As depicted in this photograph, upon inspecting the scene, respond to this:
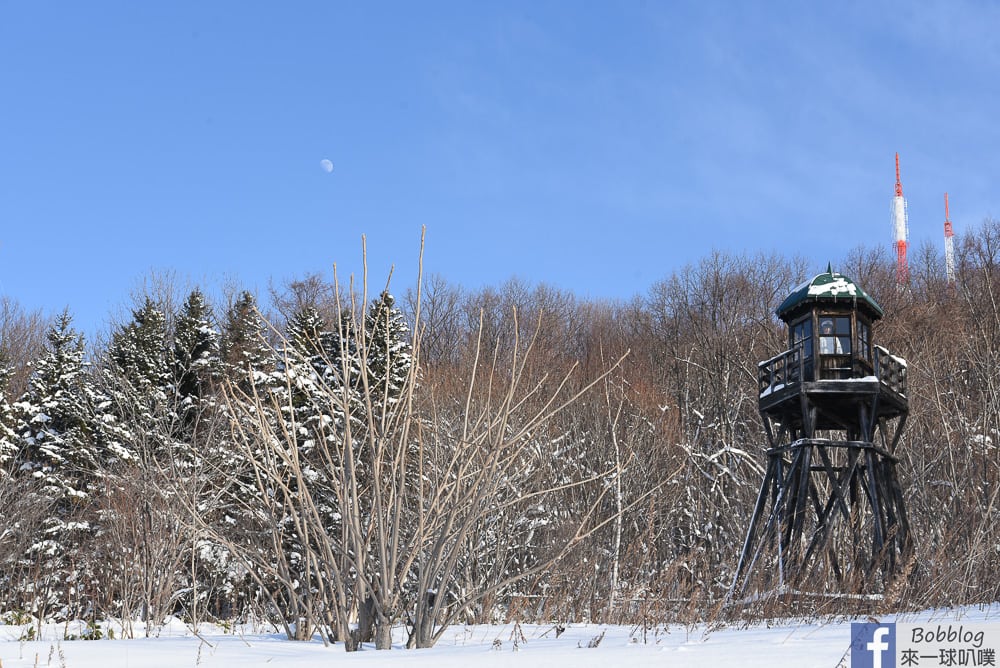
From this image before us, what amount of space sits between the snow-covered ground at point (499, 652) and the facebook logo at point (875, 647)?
0.34 ft

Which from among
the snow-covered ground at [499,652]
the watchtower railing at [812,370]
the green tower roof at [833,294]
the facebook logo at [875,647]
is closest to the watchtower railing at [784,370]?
the watchtower railing at [812,370]

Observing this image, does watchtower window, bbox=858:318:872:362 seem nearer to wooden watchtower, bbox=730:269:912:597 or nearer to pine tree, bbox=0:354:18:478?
wooden watchtower, bbox=730:269:912:597

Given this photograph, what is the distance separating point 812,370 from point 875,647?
10.9 meters

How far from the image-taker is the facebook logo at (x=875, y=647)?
4.77m

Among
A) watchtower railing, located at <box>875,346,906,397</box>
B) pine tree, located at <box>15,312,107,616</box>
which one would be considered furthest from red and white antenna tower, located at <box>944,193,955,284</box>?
pine tree, located at <box>15,312,107,616</box>

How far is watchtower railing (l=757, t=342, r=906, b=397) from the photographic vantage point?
15336 mm

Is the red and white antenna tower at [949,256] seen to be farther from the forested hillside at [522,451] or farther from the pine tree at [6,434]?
the pine tree at [6,434]

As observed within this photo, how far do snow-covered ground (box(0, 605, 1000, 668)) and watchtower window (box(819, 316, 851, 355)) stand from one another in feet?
29.3

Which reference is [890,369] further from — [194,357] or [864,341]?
[194,357]

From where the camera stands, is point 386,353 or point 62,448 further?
point 62,448

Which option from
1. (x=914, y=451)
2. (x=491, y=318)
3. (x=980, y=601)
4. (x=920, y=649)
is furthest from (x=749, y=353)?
(x=920, y=649)

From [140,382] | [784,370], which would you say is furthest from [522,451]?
[140,382]

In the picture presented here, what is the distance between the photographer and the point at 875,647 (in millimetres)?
4945

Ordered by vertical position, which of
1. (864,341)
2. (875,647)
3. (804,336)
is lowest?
(875,647)
